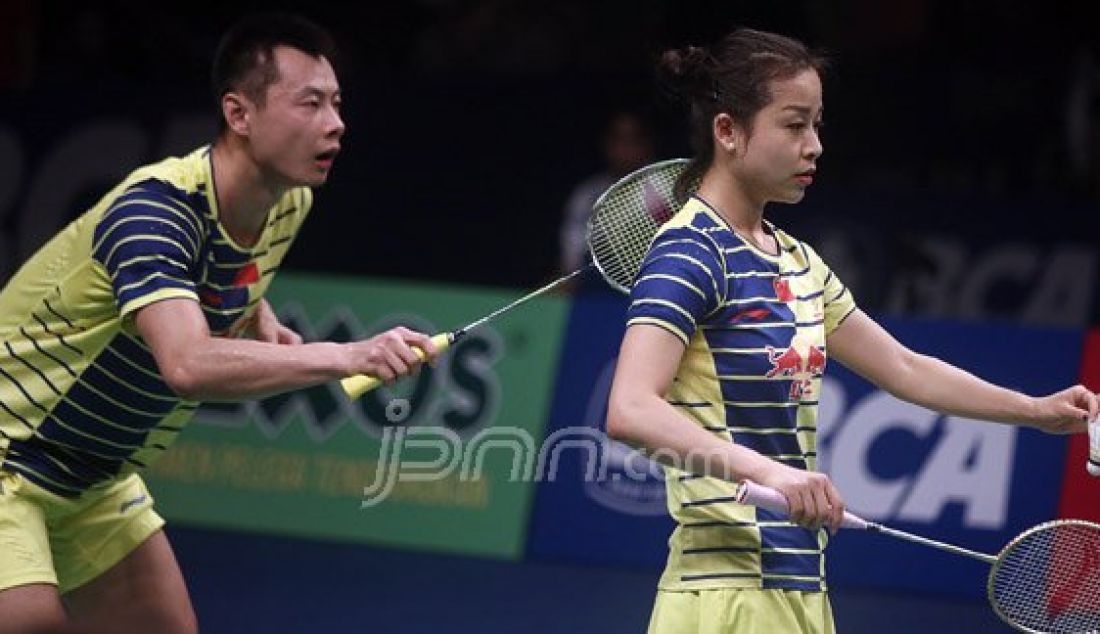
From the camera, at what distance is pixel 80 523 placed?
5.62m

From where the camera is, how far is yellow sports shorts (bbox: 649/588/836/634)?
15.3 ft

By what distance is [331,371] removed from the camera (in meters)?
4.82

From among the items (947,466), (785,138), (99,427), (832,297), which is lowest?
(99,427)

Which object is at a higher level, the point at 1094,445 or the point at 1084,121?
the point at 1084,121

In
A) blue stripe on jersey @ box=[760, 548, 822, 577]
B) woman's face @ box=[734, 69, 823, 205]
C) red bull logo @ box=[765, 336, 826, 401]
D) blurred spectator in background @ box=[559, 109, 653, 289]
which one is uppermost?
blurred spectator in background @ box=[559, 109, 653, 289]

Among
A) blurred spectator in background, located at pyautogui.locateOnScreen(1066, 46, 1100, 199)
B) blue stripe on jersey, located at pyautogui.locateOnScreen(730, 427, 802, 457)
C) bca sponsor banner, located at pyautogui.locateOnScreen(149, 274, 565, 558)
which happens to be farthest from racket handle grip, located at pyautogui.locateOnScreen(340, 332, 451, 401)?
blurred spectator in background, located at pyautogui.locateOnScreen(1066, 46, 1100, 199)

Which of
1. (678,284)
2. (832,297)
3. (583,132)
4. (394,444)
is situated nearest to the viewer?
(678,284)

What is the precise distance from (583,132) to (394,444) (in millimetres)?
2491

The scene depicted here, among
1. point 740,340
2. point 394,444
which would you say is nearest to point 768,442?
point 740,340

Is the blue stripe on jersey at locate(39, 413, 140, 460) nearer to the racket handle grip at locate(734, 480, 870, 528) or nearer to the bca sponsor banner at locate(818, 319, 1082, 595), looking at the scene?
the racket handle grip at locate(734, 480, 870, 528)

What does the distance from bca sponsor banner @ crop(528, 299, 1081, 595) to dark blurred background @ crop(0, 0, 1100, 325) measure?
1578mm

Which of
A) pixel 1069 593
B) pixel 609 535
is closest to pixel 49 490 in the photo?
pixel 1069 593

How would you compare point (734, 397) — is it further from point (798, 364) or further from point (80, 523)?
point (80, 523)

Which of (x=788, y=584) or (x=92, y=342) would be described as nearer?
(x=788, y=584)
